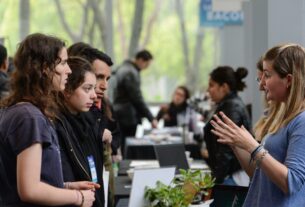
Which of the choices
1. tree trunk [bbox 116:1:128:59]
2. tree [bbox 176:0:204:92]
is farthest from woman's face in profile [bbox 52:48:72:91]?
tree [bbox 176:0:204:92]

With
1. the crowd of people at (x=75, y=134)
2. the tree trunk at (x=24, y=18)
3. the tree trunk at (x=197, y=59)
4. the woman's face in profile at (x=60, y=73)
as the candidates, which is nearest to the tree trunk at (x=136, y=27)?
the tree trunk at (x=24, y=18)

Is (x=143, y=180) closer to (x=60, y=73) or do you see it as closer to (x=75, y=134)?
(x=75, y=134)

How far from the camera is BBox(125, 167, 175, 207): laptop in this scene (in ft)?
10.6

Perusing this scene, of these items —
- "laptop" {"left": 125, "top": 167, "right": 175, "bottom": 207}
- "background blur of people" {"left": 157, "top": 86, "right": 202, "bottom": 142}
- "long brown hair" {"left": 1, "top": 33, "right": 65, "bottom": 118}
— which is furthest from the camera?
"background blur of people" {"left": 157, "top": 86, "right": 202, "bottom": 142}

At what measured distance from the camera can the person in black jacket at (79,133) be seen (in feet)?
9.57

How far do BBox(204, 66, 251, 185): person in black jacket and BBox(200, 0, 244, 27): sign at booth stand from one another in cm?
589

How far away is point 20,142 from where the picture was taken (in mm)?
2482

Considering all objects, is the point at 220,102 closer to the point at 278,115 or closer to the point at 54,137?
the point at 278,115

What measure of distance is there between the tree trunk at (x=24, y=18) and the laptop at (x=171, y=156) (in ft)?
15.8

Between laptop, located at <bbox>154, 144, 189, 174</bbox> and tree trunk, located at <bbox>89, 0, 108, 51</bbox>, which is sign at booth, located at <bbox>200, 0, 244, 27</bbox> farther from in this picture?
laptop, located at <bbox>154, 144, 189, 174</bbox>

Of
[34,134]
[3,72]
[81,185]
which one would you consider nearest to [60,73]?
[34,134]

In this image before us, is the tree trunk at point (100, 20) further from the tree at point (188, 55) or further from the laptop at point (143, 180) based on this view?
the tree at point (188, 55)

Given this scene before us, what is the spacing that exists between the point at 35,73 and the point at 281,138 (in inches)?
39.5

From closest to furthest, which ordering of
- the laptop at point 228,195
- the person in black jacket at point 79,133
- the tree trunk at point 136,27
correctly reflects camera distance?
the person in black jacket at point 79,133 → the laptop at point 228,195 → the tree trunk at point 136,27
